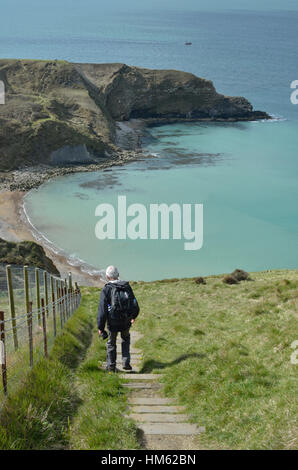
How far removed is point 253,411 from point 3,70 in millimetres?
117477

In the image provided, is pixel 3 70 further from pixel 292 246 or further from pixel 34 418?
pixel 34 418

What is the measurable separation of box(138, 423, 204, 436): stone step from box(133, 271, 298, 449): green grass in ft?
0.53

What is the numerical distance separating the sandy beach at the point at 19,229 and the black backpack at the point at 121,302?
34642mm

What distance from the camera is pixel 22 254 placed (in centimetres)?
2872

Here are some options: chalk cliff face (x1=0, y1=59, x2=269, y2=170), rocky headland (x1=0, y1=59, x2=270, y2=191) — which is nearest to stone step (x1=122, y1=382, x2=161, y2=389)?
rocky headland (x1=0, y1=59, x2=270, y2=191)

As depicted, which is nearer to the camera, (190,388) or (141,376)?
(190,388)

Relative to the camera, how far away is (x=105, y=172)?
83500 mm

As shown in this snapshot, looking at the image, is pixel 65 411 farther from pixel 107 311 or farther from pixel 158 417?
pixel 107 311

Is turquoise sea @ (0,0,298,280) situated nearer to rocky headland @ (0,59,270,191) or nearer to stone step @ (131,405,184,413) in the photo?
rocky headland @ (0,59,270,191)

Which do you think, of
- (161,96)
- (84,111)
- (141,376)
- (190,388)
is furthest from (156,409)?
(161,96)

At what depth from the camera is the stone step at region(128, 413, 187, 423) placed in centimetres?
714

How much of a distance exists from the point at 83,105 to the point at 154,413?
10208cm

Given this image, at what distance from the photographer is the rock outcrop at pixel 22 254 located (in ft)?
88.4

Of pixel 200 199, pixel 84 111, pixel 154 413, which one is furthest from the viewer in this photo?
pixel 84 111
